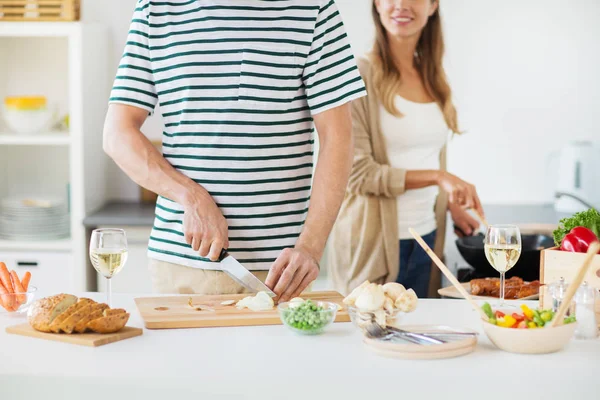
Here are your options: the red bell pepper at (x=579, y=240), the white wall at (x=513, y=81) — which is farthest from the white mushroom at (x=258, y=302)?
the white wall at (x=513, y=81)

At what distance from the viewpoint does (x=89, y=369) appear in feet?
4.24

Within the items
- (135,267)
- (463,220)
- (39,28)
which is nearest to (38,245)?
(135,267)

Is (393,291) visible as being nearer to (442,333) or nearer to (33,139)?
(442,333)

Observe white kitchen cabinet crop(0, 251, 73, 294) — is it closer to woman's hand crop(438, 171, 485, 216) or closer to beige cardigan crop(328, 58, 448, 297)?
beige cardigan crop(328, 58, 448, 297)

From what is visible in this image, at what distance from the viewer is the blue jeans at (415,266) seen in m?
2.72

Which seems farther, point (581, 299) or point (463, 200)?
point (463, 200)

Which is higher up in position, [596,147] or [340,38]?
[340,38]

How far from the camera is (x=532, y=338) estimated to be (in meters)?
1.35

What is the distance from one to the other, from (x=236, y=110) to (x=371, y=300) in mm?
651

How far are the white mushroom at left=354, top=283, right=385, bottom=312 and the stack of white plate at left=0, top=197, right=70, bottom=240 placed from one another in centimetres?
220

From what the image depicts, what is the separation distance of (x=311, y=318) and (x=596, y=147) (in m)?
2.63

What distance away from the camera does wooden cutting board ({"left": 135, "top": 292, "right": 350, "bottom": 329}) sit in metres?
1.52

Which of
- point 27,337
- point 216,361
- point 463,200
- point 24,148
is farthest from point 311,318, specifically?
point 24,148

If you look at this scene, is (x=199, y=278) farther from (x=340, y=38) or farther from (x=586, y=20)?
(x=586, y=20)
